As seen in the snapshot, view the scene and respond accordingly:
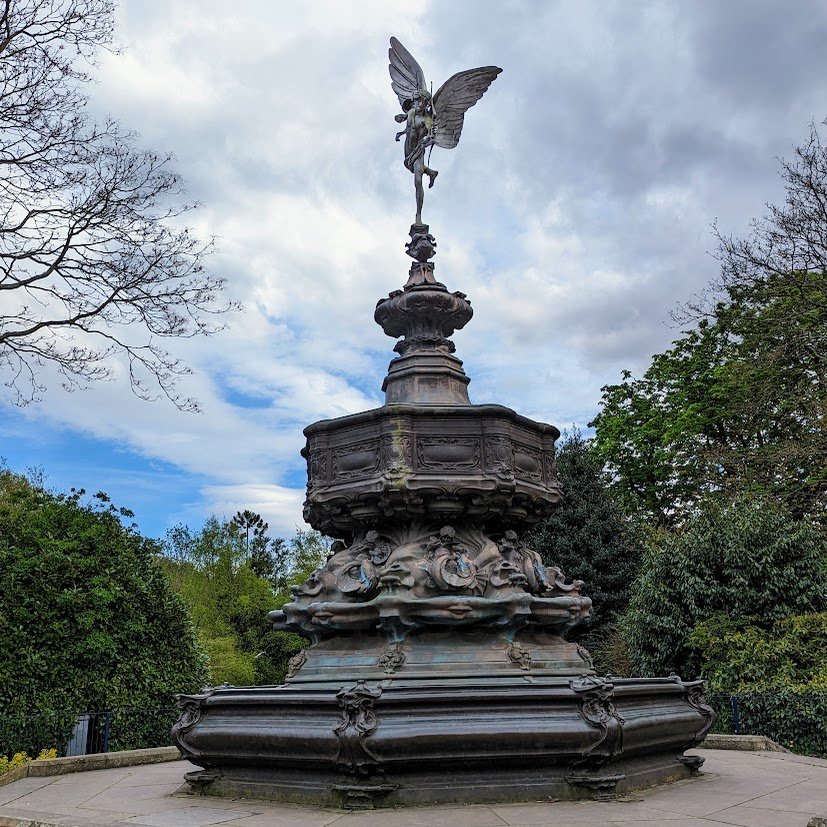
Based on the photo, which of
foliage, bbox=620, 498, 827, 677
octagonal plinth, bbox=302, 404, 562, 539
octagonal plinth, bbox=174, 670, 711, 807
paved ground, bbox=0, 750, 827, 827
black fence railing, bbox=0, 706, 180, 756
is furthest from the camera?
foliage, bbox=620, 498, 827, 677

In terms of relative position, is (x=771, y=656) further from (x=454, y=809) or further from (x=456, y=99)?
(x=454, y=809)

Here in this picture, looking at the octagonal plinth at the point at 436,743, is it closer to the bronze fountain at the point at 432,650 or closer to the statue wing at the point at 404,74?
the bronze fountain at the point at 432,650

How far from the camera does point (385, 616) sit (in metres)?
7.66

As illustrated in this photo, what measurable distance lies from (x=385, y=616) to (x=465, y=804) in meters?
1.89

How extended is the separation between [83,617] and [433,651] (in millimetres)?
7929

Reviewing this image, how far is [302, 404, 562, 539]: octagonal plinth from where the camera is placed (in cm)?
823

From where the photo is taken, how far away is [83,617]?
13445 mm

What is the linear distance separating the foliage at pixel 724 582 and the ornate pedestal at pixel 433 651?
9584 millimetres

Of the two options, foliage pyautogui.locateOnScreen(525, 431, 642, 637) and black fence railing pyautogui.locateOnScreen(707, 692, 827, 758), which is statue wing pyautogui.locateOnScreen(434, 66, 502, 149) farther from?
foliage pyautogui.locateOnScreen(525, 431, 642, 637)

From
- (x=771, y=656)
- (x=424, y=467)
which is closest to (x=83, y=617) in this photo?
(x=424, y=467)

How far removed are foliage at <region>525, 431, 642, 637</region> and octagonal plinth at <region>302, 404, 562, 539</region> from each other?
16196 millimetres

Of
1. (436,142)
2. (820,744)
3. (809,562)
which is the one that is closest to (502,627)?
(436,142)

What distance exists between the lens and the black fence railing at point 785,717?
13.3m

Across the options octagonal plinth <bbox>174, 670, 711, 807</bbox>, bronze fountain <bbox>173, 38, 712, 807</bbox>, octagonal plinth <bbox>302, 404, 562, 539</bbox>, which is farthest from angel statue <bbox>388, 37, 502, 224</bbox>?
octagonal plinth <bbox>174, 670, 711, 807</bbox>
